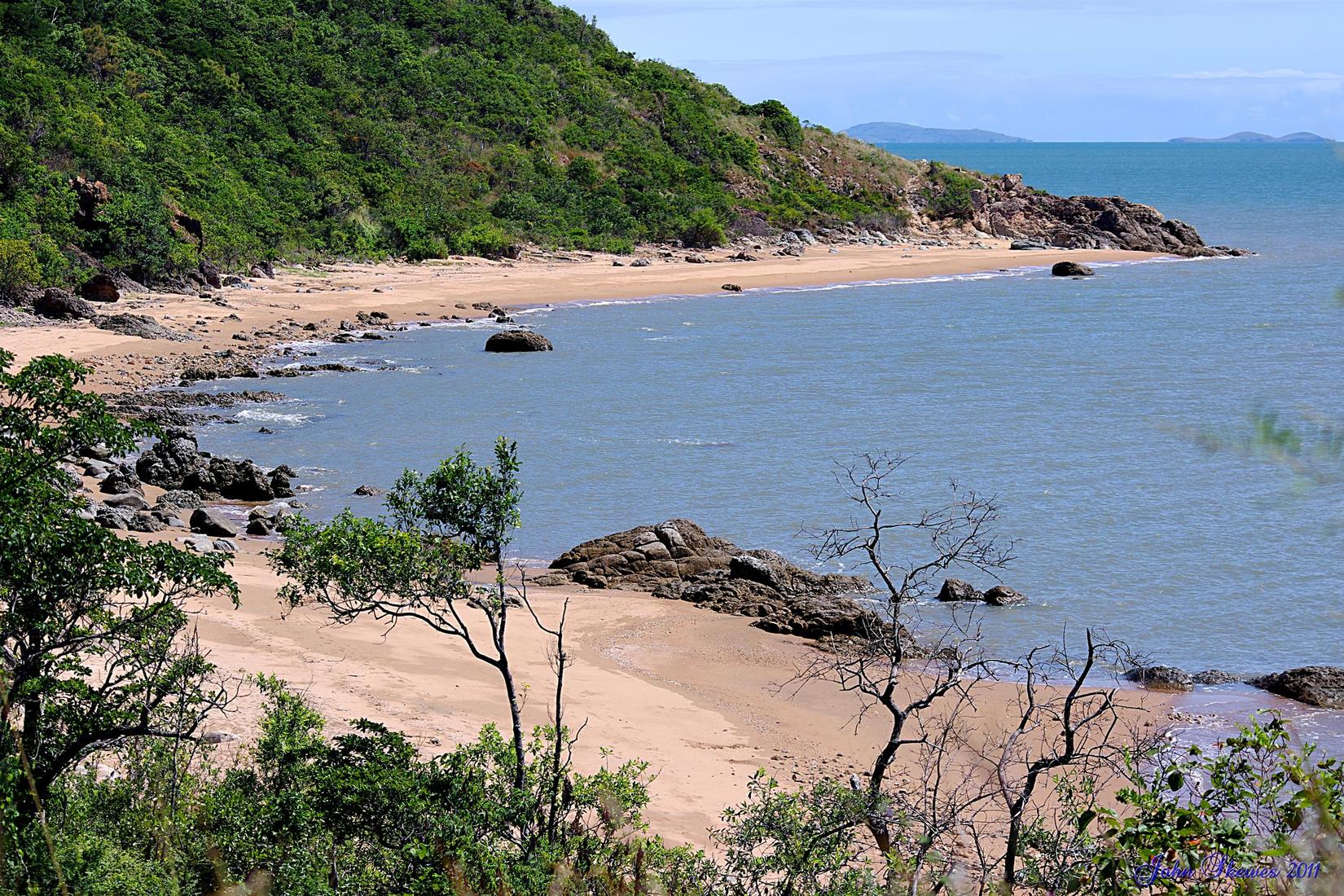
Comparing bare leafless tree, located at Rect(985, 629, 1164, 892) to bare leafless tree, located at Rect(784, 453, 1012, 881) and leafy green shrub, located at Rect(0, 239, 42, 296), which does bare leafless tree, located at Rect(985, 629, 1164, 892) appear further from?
leafy green shrub, located at Rect(0, 239, 42, 296)

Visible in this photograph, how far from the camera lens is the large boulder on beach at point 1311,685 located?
1599 centimetres

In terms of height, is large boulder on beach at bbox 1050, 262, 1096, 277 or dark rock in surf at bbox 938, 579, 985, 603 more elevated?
large boulder on beach at bbox 1050, 262, 1096, 277

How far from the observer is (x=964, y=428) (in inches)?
1324

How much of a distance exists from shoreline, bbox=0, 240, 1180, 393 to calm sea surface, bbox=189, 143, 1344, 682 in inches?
107

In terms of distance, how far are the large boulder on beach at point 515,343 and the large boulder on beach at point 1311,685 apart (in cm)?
3057

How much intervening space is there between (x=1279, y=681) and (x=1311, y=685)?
40cm

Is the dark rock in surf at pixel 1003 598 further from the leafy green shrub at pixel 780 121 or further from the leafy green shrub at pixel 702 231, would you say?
the leafy green shrub at pixel 780 121

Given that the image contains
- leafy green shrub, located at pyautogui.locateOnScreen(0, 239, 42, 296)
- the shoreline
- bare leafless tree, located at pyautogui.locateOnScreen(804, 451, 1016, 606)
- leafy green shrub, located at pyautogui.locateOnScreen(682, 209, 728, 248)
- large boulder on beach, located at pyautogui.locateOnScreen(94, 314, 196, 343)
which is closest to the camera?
bare leafless tree, located at pyautogui.locateOnScreen(804, 451, 1016, 606)

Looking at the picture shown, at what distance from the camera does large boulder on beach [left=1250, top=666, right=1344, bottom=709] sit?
16.0 metres

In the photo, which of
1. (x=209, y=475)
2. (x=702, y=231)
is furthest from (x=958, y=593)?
(x=702, y=231)

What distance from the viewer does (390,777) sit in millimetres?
9375

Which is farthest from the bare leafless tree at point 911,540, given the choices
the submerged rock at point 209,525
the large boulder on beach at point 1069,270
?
the large boulder on beach at point 1069,270

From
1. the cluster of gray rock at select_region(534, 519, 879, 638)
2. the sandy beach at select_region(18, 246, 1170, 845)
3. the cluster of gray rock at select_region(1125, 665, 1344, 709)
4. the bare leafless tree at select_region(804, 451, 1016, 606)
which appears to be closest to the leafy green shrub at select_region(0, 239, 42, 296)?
the sandy beach at select_region(18, 246, 1170, 845)

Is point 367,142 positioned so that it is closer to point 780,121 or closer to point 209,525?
point 780,121
